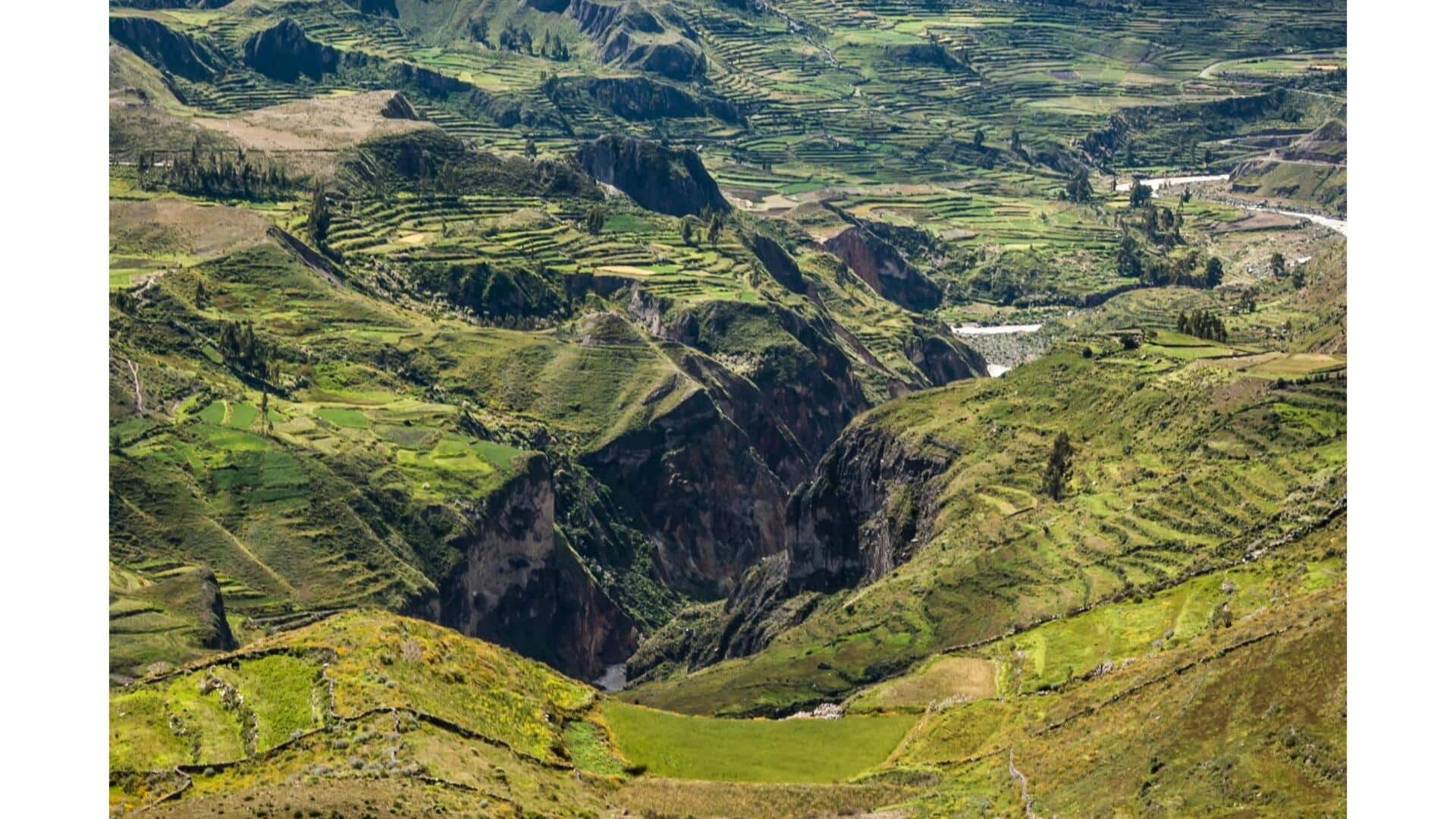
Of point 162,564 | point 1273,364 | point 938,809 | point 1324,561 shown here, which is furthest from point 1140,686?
point 162,564

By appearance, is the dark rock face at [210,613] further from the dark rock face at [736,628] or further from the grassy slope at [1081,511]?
the dark rock face at [736,628]

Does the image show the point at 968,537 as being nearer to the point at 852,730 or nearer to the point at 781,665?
the point at 781,665

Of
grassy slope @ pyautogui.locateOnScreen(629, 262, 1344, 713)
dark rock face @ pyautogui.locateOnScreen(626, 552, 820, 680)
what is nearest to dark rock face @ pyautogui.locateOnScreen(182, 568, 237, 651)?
grassy slope @ pyautogui.locateOnScreen(629, 262, 1344, 713)

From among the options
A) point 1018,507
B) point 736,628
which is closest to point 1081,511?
point 1018,507

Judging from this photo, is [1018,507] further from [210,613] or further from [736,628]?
[210,613]

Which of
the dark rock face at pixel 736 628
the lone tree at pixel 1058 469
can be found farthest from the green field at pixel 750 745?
the dark rock face at pixel 736 628

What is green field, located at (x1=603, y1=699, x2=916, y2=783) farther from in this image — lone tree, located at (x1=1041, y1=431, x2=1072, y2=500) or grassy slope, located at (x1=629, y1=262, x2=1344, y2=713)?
lone tree, located at (x1=1041, y1=431, x2=1072, y2=500)
